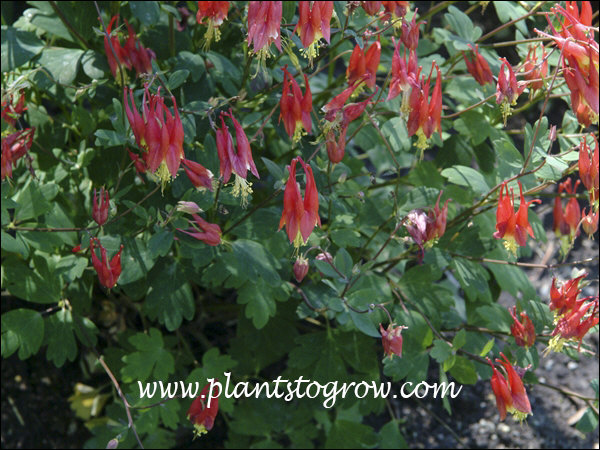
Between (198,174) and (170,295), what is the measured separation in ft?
1.55

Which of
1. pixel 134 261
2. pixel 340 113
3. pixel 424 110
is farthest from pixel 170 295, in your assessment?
pixel 424 110

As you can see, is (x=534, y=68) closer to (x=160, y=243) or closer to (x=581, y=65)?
(x=581, y=65)

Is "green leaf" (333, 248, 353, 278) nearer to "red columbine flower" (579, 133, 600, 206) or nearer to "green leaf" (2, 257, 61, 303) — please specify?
"red columbine flower" (579, 133, 600, 206)

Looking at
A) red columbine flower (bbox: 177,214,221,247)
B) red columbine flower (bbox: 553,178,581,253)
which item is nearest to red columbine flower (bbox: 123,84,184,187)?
red columbine flower (bbox: 177,214,221,247)

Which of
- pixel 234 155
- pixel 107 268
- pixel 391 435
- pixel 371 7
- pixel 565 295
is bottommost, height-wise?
pixel 391 435

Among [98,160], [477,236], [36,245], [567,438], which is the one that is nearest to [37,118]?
[98,160]

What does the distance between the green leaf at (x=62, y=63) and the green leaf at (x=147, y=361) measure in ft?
2.13

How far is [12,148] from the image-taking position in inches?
61.1

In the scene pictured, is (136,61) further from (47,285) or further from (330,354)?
(330,354)

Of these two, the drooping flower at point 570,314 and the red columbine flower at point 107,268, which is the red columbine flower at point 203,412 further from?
the drooping flower at point 570,314

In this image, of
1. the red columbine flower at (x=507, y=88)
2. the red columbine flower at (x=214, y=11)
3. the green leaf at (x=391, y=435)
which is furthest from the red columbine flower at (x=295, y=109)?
the green leaf at (x=391, y=435)

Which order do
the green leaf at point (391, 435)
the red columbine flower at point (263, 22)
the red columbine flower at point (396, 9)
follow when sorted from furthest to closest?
the green leaf at point (391, 435) → the red columbine flower at point (396, 9) → the red columbine flower at point (263, 22)

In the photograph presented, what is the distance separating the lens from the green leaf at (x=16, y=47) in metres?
1.75

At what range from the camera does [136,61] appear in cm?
151
